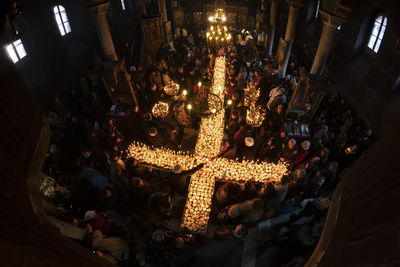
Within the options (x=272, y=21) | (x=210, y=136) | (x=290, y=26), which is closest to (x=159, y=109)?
(x=210, y=136)

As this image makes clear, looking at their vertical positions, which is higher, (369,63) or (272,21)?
(272,21)

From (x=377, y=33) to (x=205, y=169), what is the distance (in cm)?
941

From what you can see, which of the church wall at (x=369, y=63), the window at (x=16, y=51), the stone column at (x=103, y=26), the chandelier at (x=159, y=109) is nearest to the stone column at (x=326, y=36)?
the church wall at (x=369, y=63)

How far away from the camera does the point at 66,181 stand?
18.9 feet

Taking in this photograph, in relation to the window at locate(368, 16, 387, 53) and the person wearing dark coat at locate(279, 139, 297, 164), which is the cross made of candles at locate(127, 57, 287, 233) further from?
the window at locate(368, 16, 387, 53)

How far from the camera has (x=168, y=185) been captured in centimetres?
637

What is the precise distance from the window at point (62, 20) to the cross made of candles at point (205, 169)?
8941 millimetres

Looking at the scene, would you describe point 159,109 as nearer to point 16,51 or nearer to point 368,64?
point 16,51

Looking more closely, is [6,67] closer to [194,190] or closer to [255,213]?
[194,190]

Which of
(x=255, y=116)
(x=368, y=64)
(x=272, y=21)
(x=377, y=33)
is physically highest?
(x=272, y=21)

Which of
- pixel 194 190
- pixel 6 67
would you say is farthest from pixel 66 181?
pixel 6 67

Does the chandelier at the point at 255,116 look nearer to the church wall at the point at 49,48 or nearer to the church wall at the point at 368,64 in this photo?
the church wall at the point at 368,64

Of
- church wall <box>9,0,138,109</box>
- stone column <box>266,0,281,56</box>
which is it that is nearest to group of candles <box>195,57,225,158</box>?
church wall <box>9,0,138,109</box>

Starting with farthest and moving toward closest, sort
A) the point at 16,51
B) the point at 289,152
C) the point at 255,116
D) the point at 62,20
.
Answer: the point at 62,20
the point at 16,51
the point at 255,116
the point at 289,152
